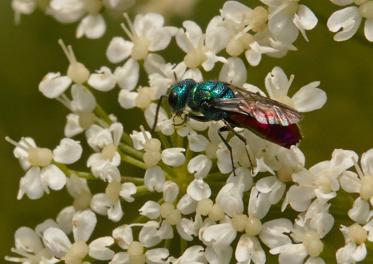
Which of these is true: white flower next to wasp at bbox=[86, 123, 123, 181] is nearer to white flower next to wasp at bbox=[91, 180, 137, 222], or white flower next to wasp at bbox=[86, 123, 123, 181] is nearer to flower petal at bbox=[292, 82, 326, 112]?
white flower next to wasp at bbox=[91, 180, 137, 222]

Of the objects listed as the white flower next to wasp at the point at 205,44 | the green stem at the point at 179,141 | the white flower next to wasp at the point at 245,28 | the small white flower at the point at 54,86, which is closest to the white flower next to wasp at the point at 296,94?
the white flower next to wasp at the point at 245,28

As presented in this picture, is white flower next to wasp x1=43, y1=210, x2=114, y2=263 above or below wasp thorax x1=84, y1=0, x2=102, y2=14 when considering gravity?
below

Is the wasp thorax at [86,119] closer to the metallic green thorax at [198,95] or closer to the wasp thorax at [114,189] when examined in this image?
the wasp thorax at [114,189]

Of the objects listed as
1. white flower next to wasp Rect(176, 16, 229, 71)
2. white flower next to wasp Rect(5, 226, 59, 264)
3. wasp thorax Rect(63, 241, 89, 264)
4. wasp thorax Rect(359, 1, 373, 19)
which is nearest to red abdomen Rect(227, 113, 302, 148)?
white flower next to wasp Rect(176, 16, 229, 71)

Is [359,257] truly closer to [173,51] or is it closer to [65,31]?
[173,51]

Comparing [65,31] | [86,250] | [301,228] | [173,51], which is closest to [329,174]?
[301,228]

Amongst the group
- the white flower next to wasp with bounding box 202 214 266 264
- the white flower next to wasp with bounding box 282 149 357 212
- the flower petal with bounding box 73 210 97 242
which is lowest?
the white flower next to wasp with bounding box 202 214 266 264
